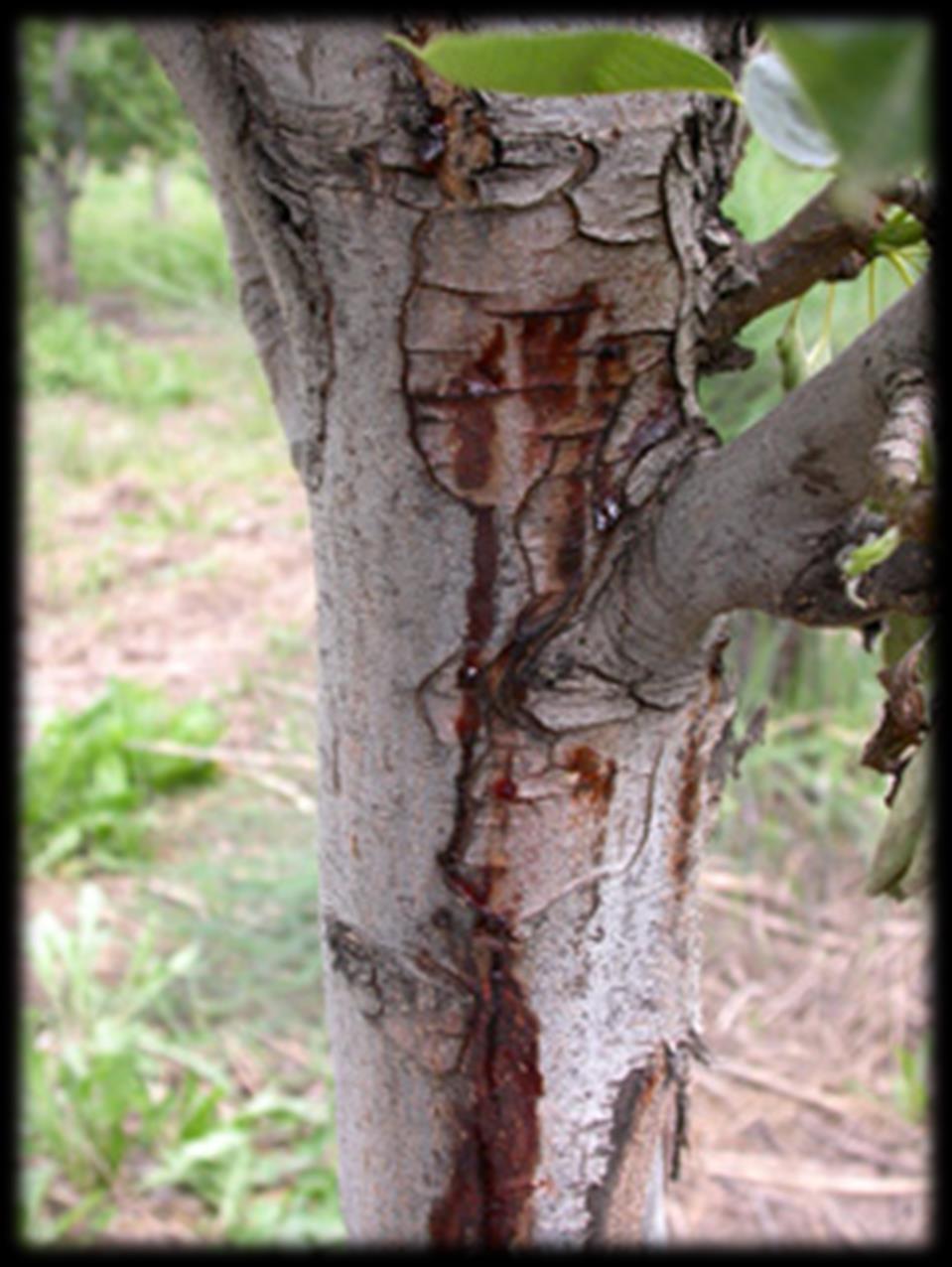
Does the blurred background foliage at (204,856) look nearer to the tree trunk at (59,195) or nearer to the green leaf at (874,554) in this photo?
the green leaf at (874,554)

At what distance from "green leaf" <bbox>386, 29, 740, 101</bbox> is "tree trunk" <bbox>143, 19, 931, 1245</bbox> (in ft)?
0.39

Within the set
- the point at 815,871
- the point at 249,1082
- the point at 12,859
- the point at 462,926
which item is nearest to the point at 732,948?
the point at 815,871

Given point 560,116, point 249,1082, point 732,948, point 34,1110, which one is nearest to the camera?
point 560,116

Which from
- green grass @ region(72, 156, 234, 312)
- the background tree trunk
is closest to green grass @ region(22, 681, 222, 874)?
green grass @ region(72, 156, 234, 312)

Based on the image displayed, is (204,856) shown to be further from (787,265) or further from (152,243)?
(152,243)

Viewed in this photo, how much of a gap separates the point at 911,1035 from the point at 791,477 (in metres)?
1.44

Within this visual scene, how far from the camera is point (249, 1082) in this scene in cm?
158

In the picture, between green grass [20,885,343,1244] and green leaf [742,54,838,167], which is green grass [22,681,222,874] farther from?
green leaf [742,54,838,167]

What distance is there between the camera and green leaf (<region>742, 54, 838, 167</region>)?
0.25 metres

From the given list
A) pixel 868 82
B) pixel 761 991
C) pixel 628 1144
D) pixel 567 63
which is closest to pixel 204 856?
pixel 761 991

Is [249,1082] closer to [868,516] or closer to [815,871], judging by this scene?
[815,871]

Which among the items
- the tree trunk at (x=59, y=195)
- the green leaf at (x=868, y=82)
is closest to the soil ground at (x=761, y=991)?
the green leaf at (x=868, y=82)

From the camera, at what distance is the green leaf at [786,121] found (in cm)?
25

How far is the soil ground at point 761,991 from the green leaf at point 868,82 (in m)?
0.75
